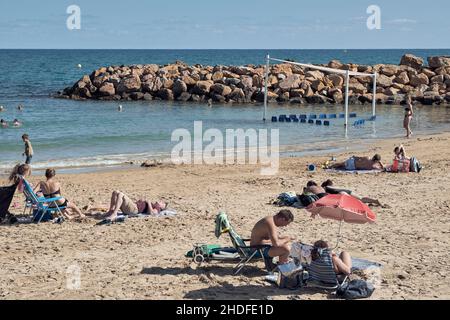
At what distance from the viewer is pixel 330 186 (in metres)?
12.5

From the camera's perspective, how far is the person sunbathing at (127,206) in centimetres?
1145

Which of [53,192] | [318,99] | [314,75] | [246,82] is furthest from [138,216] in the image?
[314,75]

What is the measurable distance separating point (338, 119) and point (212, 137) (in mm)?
7836

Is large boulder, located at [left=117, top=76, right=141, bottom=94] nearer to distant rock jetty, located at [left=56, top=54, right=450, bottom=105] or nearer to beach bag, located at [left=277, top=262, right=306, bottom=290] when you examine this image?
distant rock jetty, located at [left=56, top=54, right=450, bottom=105]

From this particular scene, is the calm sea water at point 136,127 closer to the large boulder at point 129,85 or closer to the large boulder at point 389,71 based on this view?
the large boulder at point 129,85

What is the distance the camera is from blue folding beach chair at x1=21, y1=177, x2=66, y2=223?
11320 millimetres

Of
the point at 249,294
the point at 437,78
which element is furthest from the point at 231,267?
the point at 437,78

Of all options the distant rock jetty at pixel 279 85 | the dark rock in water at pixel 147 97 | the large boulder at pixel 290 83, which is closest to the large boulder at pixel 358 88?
the distant rock jetty at pixel 279 85

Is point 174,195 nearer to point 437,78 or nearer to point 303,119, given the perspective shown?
point 303,119

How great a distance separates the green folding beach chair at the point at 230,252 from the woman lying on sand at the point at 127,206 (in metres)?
2.60

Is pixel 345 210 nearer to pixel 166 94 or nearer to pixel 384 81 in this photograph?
pixel 384 81

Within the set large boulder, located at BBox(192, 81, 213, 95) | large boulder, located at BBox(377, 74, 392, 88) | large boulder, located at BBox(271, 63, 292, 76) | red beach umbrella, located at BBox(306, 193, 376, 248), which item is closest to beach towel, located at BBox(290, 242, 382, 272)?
red beach umbrella, located at BBox(306, 193, 376, 248)

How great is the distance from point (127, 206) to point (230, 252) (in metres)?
2.94

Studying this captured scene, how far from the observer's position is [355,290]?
7738 mm
